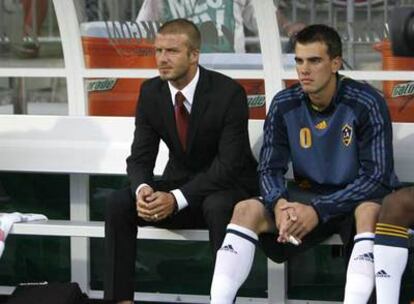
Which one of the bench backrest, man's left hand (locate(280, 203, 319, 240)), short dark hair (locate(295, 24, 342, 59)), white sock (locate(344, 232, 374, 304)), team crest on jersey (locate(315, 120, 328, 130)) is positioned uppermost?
short dark hair (locate(295, 24, 342, 59))

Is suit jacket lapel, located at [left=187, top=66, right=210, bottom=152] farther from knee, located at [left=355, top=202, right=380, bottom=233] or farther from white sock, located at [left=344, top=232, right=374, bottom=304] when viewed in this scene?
white sock, located at [left=344, top=232, right=374, bottom=304]

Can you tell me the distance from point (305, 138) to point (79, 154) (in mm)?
1457

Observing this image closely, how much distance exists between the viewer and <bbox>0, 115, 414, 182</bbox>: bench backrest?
7000 mm

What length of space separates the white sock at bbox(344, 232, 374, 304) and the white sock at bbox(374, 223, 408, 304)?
0.05m

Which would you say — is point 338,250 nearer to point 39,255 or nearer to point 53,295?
point 53,295

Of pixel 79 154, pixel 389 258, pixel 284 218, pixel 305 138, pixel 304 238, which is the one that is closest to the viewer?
pixel 389 258

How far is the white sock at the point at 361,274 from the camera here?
5.69m

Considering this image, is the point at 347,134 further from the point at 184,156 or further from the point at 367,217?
the point at 184,156

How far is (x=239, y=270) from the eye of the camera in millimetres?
5922

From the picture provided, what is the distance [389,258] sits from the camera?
564 cm

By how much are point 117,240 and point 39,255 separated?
128 centimetres

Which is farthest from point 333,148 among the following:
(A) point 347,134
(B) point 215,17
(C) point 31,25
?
(C) point 31,25

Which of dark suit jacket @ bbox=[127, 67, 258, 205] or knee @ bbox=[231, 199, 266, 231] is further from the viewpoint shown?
dark suit jacket @ bbox=[127, 67, 258, 205]

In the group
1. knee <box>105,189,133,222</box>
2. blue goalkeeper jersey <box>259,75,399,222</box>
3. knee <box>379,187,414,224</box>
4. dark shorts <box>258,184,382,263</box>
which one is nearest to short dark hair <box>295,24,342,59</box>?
blue goalkeeper jersey <box>259,75,399,222</box>
